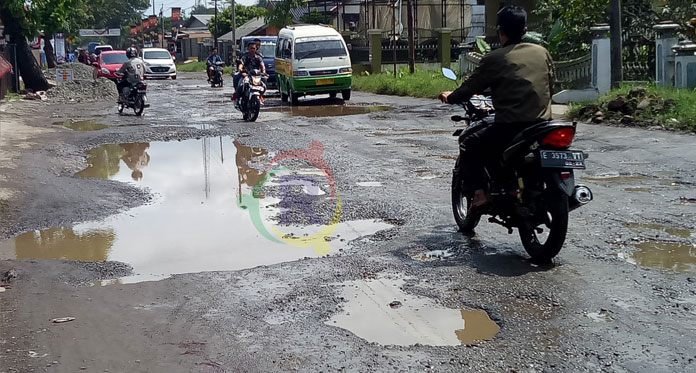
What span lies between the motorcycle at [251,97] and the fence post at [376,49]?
57.4 ft

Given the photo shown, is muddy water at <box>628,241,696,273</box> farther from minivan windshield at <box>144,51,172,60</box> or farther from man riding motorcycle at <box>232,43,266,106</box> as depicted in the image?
minivan windshield at <box>144,51,172,60</box>

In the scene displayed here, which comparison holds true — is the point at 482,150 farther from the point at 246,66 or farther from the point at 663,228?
the point at 246,66

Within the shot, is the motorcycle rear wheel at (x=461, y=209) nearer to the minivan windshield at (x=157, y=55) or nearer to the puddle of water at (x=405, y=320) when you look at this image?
the puddle of water at (x=405, y=320)

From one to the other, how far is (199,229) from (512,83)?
312 cm

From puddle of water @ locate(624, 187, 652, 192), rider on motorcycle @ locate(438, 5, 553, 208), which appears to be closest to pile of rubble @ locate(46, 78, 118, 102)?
puddle of water @ locate(624, 187, 652, 192)

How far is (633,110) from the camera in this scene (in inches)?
589

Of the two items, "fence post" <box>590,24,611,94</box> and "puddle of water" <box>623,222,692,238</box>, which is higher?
"fence post" <box>590,24,611,94</box>

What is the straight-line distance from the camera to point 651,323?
15.1ft

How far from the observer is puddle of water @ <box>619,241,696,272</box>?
5797 mm

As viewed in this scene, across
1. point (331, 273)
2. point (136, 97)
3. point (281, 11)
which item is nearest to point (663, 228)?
point (331, 273)

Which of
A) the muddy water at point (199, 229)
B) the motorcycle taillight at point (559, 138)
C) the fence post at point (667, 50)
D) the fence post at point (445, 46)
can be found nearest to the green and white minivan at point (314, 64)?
the fence post at point (667, 50)

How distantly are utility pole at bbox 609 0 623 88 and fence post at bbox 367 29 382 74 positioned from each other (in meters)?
18.5

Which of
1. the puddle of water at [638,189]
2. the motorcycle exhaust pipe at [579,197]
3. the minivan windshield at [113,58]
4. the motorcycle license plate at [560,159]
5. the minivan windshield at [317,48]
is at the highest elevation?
the minivan windshield at [113,58]

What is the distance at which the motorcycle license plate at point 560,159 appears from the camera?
569cm
